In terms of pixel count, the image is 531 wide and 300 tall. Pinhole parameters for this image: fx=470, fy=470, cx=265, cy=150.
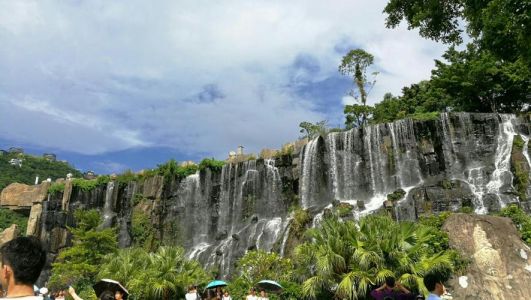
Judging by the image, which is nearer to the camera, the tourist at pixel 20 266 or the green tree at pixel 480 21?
the tourist at pixel 20 266

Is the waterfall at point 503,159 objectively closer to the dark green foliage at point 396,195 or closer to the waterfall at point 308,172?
the dark green foliage at point 396,195

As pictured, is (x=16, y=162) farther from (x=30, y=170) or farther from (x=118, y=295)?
(x=118, y=295)

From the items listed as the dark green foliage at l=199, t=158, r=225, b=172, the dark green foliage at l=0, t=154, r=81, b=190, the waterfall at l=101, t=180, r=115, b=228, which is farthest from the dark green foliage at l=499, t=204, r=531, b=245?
the dark green foliage at l=0, t=154, r=81, b=190

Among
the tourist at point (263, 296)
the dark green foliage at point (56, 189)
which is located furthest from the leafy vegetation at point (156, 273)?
the dark green foliage at point (56, 189)

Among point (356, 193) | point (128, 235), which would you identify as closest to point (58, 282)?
point (128, 235)

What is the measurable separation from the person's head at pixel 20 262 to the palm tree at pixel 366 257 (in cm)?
1043

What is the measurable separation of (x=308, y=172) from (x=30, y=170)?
64.0 m

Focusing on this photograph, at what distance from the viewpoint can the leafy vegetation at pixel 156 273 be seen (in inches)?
615

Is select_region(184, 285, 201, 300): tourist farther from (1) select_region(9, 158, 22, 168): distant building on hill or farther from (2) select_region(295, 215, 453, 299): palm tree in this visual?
(1) select_region(9, 158, 22, 168): distant building on hill

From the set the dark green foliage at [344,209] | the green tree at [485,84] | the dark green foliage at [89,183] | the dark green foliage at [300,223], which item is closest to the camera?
the dark green foliage at [344,209]

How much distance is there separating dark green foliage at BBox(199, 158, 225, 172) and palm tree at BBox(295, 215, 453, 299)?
2047cm

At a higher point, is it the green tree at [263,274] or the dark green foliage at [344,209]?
the dark green foliage at [344,209]

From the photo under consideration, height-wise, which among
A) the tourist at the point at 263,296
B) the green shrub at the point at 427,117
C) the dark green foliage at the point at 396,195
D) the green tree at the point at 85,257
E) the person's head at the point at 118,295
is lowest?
the tourist at the point at 263,296

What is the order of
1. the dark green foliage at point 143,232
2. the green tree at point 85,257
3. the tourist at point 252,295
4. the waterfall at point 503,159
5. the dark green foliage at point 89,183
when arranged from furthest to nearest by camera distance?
the dark green foliage at point 89,183 < the dark green foliage at point 143,232 < the waterfall at point 503,159 < the green tree at point 85,257 < the tourist at point 252,295
